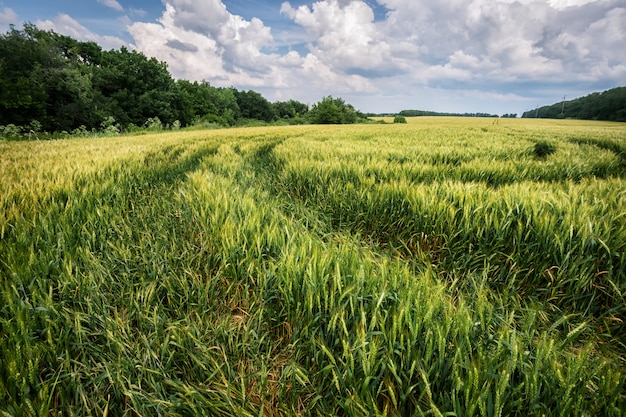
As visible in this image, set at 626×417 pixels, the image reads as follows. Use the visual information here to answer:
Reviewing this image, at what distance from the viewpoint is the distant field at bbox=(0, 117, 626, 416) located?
0.90 meters

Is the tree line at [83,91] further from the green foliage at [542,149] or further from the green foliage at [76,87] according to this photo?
the green foliage at [542,149]

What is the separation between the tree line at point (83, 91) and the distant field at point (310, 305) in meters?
19.4

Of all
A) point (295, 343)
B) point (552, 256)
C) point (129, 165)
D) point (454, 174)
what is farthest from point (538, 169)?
point (129, 165)

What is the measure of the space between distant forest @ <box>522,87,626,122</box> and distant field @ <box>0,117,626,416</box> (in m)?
53.3

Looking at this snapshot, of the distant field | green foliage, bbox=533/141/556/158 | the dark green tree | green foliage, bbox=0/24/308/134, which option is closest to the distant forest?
green foliage, bbox=533/141/556/158

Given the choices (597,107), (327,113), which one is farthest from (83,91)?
(597,107)

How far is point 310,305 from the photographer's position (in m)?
1.22

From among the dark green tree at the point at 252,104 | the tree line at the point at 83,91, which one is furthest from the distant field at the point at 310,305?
the dark green tree at the point at 252,104

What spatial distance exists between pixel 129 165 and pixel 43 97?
116ft

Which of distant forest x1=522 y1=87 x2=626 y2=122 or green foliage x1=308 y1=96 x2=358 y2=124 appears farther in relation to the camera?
green foliage x1=308 y1=96 x2=358 y2=124

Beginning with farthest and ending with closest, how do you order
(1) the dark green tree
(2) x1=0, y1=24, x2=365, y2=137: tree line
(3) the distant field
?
(1) the dark green tree, (2) x1=0, y1=24, x2=365, y2=137: tree line, (3) the distant field

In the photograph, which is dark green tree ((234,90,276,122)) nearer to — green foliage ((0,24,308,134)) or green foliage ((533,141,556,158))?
green foliage ((0,24,308,134))

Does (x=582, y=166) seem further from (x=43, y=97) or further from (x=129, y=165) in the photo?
(x=43, y=97)

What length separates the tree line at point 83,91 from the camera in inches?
1026
